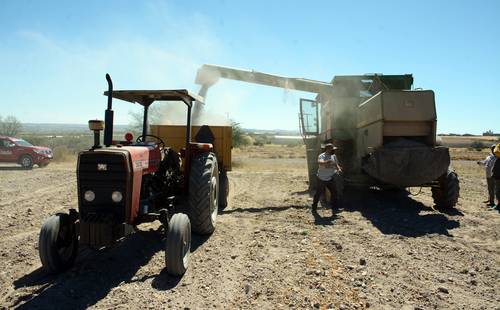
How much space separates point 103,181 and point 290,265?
2.61 meters

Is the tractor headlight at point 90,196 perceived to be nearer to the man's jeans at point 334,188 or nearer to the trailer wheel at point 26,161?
the man's jeans at point 334,188

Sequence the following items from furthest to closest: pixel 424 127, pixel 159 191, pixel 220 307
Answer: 1. pixel 424 127
2. pixel 159 191
3. pixel 220 307

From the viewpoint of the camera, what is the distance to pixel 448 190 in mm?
9086

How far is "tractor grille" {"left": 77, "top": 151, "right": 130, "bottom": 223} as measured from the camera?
4.99 meters

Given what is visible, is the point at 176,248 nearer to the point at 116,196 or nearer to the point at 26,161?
the point at 116,196

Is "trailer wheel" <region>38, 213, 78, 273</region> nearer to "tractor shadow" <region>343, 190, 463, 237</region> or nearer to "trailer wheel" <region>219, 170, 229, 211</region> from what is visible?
"trailer wheel" <region>219, 170, 229, 211</region>

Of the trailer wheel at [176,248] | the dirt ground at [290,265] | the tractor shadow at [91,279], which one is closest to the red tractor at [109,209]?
the trailer wheel at [176,248]

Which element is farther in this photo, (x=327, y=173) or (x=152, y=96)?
(x=327, y=173)

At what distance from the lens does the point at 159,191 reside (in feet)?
20.8

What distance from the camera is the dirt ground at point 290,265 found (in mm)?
4328

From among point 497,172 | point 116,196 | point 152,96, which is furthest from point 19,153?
point 497,172

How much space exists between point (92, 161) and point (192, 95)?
198 cm

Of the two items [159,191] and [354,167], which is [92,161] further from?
[354,167]

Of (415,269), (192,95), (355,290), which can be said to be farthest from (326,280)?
(192,95)
